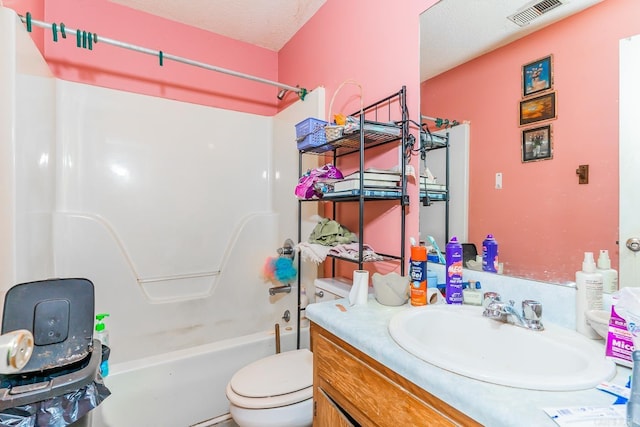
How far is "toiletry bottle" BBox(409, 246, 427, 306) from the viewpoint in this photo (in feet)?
3.43

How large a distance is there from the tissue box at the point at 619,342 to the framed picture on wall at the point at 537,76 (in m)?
0.65

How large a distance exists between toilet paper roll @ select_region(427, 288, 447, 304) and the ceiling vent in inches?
35.6

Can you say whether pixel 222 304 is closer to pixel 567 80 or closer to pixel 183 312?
pixel 183 312

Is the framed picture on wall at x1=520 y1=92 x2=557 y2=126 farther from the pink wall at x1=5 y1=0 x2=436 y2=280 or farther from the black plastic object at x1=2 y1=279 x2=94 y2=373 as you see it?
the black plastic object at x1=2 y1=279 x2=94 y2=373

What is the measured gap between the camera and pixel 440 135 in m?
1.23

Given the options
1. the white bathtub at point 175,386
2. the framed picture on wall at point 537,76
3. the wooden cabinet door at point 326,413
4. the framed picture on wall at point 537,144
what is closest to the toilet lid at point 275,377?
the wooden cabinet door at point 326,413

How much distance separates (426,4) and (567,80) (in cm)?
66

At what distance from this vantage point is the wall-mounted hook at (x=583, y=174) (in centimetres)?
85

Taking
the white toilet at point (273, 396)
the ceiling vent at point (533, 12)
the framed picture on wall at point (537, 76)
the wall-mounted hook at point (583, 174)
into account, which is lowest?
the white toilet at point (273, 396)

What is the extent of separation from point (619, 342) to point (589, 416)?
11.0 inches

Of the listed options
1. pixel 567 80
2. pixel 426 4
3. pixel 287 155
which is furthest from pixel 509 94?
pixel 287 155

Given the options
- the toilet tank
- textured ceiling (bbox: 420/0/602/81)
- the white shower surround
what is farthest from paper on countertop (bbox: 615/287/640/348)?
the white shower surround

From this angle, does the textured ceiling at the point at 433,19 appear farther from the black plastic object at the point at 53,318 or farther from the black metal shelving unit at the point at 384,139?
the black plastic object at the point at 53,318

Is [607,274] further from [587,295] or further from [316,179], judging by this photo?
[316,179]
